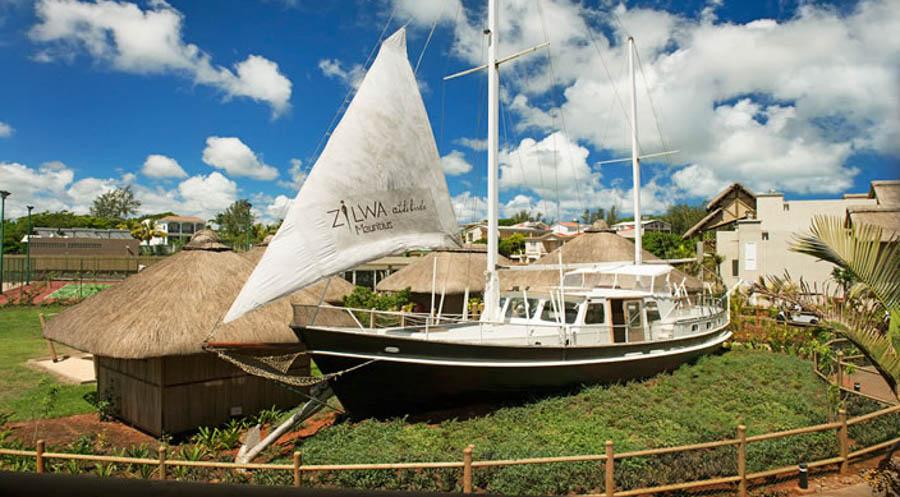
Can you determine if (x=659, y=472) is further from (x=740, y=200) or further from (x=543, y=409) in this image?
(x=740, y=200)

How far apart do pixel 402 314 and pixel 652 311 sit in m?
7.40

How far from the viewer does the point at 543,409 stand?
11.2m

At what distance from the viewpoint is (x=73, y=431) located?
1128 centimetres

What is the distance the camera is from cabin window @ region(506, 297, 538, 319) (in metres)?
14.3

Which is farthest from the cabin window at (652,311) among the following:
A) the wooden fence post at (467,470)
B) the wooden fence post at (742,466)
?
the wooden fence post at (467,470)

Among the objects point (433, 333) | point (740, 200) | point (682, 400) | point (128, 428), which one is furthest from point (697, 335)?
point (740, 200)

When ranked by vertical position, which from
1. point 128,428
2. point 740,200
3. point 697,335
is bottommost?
point 128,428

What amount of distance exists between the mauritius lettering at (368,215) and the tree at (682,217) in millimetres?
71666

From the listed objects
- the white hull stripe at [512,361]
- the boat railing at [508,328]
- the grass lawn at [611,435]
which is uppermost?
the boat railing at [508,328]

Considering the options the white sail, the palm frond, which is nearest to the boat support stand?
the white sail

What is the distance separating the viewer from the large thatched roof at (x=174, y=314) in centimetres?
1075

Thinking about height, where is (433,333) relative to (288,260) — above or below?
below

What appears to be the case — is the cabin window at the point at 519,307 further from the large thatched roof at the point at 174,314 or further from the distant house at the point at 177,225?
the distant house at the point at 177,225

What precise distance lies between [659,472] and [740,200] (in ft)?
130
